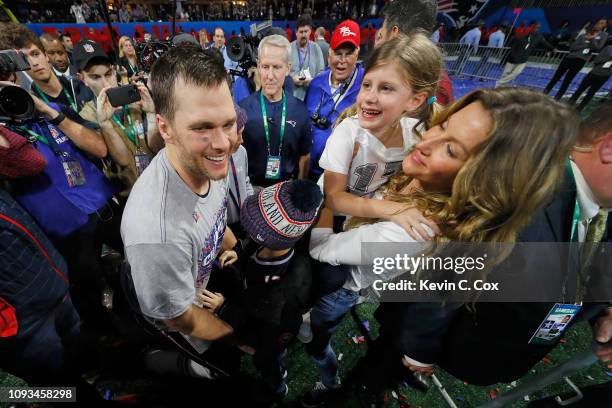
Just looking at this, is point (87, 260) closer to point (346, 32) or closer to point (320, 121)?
point (320, 121)

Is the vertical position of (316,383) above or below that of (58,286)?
below

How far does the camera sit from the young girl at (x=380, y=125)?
1606 mm

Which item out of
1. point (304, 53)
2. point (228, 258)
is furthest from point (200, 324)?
point (304, 53)

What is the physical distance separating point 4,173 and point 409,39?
2.45 metres

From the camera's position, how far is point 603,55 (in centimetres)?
636

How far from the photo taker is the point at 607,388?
188 centimetres

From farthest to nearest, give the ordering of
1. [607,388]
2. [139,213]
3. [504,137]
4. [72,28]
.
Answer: [72,28] < [607,388] < [139,213] < [504,137]

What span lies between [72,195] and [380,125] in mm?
2239

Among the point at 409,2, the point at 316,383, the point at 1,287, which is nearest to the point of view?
the point at 1,287

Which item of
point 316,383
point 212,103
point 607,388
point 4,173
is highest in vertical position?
point 212,103

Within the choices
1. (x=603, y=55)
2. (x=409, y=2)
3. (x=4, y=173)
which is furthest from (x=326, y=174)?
(x=603, y=55)

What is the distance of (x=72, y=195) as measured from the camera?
208 centimetres

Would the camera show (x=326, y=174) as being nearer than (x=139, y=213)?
No

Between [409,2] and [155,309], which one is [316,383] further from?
[409,2]
